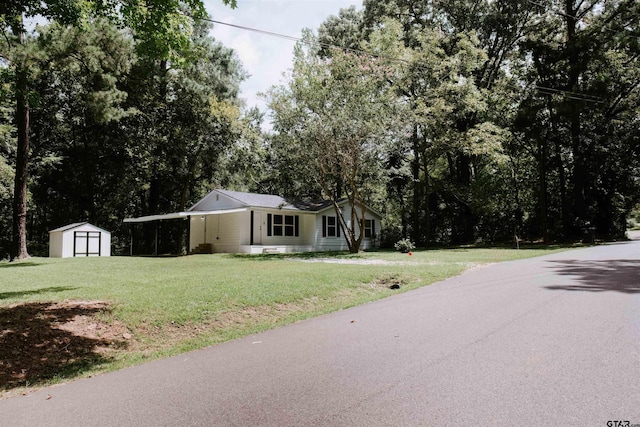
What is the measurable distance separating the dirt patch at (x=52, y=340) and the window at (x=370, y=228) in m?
22.6

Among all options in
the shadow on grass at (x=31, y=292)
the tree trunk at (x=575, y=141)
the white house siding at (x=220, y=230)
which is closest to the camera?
the shadow on grass at (x=31, y=292)

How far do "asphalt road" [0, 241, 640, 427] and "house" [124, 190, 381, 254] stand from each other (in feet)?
55.3

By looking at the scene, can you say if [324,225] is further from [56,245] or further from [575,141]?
[575,141]

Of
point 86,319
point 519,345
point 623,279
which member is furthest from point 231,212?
point 519,345

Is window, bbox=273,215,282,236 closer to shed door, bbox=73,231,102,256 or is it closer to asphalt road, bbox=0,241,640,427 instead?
shed door, bbox=73,231,102,256

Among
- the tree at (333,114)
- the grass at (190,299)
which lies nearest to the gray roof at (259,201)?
the tree at (333,114)

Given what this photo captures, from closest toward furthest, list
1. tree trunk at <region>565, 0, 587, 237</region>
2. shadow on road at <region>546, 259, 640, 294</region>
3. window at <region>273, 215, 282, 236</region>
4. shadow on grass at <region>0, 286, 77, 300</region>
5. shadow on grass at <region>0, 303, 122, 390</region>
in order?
shadow on grass at <region>0, 303, 122, 390</region>
shadow on road at <region>546, 259, 640, 294</region>
shadow on grass at <region>0, 286, 77, 300</region>
tree trunk at <region>565, 0, 587, 237</region>
window at <region>273, 215, 282, 236</region>

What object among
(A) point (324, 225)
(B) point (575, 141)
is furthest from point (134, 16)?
(B) point (575, 141)

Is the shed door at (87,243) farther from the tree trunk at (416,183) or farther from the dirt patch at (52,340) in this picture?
the tree trunk at (416,183)

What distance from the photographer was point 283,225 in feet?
80.4

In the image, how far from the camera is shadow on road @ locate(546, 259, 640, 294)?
7.36 meters

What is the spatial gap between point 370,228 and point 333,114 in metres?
12.2

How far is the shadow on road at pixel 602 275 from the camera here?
24.1 ft

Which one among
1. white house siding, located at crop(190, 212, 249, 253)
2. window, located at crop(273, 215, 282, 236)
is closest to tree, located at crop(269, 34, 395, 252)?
window, located at crop(273, 215, 282, 236)
